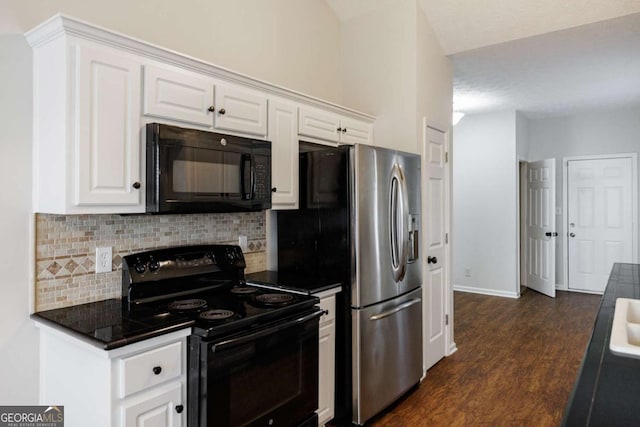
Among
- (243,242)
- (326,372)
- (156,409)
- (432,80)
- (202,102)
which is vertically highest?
(432,80)

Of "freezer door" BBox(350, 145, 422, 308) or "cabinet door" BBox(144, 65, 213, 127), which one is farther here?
"freezer door" BBox(350, 145, 422, 308)

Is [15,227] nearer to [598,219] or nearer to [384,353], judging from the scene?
[384,353]

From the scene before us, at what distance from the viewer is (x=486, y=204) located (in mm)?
6230

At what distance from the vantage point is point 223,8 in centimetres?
272

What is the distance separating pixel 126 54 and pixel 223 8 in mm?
1067

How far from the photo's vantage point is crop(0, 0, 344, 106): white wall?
6.73 ft

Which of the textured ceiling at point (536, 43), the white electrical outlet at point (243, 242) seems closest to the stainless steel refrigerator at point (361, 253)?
the white electrical outlet at point (243, 242)

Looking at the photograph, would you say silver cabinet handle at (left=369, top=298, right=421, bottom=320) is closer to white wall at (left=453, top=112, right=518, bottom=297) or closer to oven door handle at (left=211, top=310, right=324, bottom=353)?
oven door handle at (left=211, top=310, right=324, bottom=353)

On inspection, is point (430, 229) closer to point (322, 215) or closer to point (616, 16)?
point (322, 215)

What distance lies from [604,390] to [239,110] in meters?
2.01

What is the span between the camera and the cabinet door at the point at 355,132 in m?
3.21

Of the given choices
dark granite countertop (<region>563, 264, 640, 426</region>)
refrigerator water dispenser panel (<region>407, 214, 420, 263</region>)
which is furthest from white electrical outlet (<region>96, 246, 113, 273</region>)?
dark granite countertop (<region>563, 264, 640, 426</region>)

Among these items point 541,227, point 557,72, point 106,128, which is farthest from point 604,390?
point 541,227

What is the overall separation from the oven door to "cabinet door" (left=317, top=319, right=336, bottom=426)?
199mm
